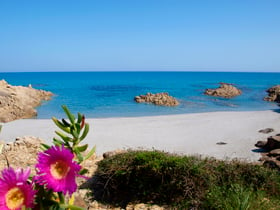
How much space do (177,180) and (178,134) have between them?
31.0 feet

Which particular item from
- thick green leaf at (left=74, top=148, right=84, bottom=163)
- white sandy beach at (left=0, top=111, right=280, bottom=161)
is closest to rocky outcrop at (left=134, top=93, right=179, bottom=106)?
white sandy beach at (left=0, top=111, right=280, bottom=161)

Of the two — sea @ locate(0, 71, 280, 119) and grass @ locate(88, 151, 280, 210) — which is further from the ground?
grass @ locate(88, 151, 280, 210)

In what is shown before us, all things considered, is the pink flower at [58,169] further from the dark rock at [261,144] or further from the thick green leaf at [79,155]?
the dark rock at [261,144]

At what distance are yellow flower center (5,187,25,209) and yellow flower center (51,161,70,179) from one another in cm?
12

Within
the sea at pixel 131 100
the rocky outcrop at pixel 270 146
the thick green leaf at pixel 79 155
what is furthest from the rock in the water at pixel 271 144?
the sea at pixel 131 100

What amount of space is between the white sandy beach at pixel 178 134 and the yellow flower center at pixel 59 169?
9776 millimetres

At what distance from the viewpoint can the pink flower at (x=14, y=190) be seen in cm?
85

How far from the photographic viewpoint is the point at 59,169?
0.87 metres

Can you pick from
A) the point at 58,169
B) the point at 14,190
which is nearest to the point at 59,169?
the point at 58,169

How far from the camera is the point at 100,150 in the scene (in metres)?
11.3

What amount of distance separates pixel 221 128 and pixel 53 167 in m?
16.0

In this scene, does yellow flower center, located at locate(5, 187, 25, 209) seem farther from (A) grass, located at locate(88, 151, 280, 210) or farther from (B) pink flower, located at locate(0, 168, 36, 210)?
(A) grass, located at locate(88, 151, 280, 210)

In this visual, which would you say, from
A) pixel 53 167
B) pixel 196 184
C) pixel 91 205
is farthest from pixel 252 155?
pixel 53 167

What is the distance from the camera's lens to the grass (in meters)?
5.01
